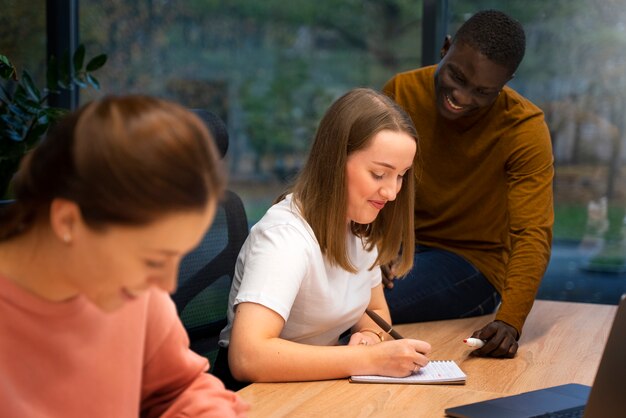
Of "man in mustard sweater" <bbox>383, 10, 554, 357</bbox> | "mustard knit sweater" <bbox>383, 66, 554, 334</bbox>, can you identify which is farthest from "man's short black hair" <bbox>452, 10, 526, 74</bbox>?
"mustard knit sweater" <bbox>383, 66, 554, 334</bbox>

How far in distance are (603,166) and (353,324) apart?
64.9 inches

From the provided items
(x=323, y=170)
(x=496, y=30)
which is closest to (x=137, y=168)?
(x=323, y=170)

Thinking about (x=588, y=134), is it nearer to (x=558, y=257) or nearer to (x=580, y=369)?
(x=558, y=257)

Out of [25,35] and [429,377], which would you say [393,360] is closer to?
[429,377]

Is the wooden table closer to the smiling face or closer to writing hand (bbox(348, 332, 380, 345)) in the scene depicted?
writing hand (bbox(348, 332, 380, 345))

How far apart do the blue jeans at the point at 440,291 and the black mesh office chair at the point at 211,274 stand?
462 millimetres

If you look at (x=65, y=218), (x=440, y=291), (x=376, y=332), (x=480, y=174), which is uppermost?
(x=65, y=218)

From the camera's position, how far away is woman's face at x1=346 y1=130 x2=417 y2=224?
1752 millimetres

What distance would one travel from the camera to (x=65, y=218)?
0.86 meters

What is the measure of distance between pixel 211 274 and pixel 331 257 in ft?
1.20

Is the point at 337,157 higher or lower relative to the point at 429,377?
higher

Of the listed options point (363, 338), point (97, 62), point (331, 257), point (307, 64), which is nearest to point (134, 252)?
point (331, 257)

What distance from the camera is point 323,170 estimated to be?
178cm

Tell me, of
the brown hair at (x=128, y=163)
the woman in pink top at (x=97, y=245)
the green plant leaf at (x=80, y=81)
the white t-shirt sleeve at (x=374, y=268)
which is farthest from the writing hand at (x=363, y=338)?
the green plant leaf at (x=80, y=81)
